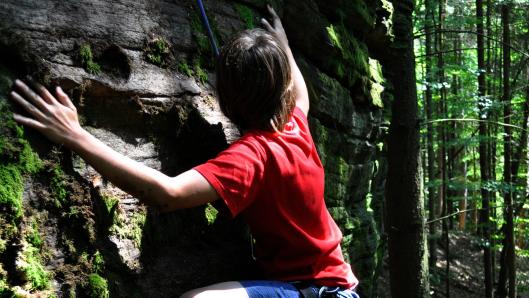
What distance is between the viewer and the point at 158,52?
11.3ft

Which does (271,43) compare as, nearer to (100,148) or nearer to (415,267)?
(100,148)

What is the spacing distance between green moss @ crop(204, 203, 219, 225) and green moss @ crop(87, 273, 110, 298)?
3.03 feet

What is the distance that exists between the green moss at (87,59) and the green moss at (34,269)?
110cm

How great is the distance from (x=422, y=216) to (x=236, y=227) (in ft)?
17.4

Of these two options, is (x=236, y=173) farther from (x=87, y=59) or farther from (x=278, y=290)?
(x=87, y=59)

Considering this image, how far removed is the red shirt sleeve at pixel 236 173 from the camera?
2482mm

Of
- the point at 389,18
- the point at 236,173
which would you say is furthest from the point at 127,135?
the point at 389,18

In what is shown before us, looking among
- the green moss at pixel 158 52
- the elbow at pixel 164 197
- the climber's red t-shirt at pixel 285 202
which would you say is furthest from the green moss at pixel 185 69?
the elbow at pixel 164 197

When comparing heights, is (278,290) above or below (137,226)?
below

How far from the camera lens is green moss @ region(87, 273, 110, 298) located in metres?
2.86

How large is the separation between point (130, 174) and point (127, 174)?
15 millimetres

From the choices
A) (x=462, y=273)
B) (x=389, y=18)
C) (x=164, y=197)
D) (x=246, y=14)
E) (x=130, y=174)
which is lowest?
(x=462, y=273)

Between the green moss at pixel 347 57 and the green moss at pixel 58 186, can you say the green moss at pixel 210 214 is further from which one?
the green moss at pixel 347 57

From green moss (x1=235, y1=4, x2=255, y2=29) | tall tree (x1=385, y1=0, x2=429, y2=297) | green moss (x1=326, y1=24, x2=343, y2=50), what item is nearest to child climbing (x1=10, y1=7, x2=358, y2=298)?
green moss (x1=235, y1=4, x2=255, y2=29)
